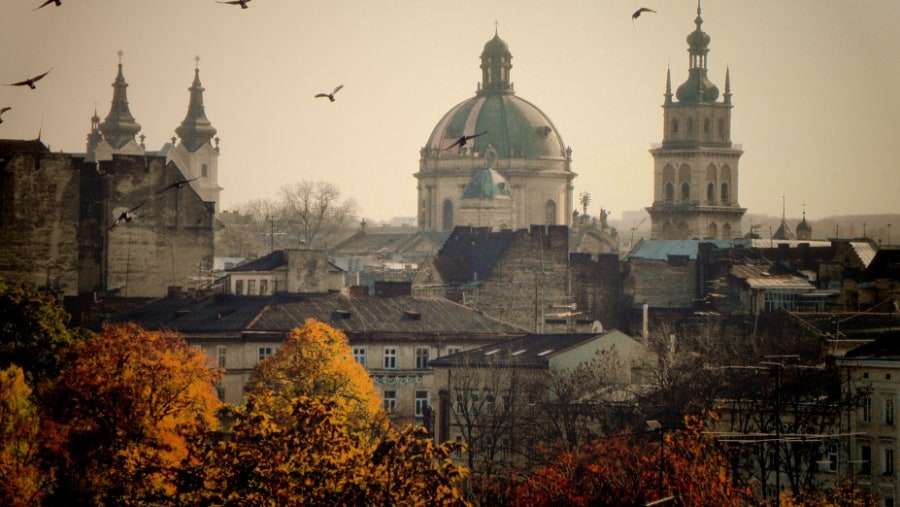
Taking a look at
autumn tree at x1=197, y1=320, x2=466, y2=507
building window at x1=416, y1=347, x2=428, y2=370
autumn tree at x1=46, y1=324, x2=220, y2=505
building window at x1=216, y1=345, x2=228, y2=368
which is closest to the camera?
autumn tree at x1=197, y1=320, x2=466, y2=507

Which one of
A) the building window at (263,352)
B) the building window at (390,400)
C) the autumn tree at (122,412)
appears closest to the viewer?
the autumn tree at (122,412)

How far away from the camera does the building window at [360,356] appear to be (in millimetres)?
85125

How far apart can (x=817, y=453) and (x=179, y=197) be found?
164 feet

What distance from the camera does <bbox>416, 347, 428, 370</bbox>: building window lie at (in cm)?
8575

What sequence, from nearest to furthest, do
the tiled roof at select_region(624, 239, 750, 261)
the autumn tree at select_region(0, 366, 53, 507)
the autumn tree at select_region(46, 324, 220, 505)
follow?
the autumn tree at select_region(46, 324, 220, 505)
the autumn tree at select_region(0, 366, 53, 507)
the tiled roof at select_region(624, 239, 750, 261)

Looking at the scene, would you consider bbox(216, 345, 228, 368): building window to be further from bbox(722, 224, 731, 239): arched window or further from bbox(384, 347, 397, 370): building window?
bbox(722, 224, 731, 239): arched window

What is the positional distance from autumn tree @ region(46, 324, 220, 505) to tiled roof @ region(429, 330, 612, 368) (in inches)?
336

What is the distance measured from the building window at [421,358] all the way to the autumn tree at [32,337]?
1254 cm

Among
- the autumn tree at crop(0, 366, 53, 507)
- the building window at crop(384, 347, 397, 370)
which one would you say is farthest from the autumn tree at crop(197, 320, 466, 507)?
the building window at crop(384, 347, 397, 370)

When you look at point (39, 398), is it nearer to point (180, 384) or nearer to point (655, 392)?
point (180, 384)

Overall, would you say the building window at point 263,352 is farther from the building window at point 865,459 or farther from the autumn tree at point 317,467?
the autumn tree at point 317,467

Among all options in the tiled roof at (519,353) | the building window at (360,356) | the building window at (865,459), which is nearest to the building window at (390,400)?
the building window at (360,356)

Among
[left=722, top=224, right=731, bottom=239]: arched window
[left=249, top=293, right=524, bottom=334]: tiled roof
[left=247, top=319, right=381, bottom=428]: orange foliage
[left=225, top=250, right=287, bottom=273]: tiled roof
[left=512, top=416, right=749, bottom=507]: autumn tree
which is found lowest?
[left=512, top=416, right=749, bottom=507]: autumn tree

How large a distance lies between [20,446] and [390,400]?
20037mm
